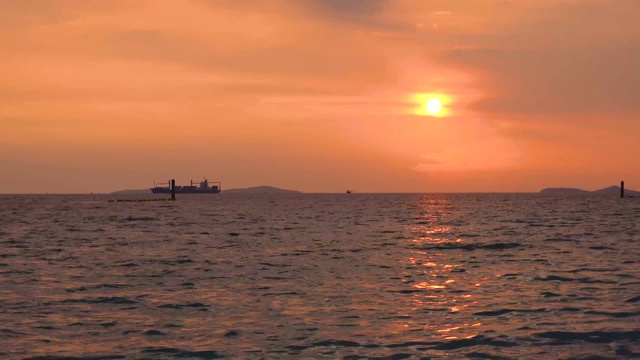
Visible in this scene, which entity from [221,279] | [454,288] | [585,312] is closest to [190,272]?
[221,279]

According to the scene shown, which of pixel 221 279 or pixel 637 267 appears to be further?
pixel 637 267

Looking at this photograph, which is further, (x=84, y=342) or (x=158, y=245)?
(x=158, y=245)

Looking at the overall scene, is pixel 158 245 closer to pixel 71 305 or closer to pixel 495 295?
pixel 71 305

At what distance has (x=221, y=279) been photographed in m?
31.2

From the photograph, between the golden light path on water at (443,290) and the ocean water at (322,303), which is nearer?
the ocean water at (322,303)

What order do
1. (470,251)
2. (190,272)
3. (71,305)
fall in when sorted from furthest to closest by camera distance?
(470,251), (190,272), (71,305)

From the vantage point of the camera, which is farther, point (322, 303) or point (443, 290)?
point (443, 290)

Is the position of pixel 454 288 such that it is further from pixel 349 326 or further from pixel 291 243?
pixel 291 243

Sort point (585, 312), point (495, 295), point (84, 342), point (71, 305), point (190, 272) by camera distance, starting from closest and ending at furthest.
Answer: point (84, 342), point (585, 312), point (71, 305), point (495, 295), point (190, 272)

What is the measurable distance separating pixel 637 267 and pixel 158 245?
31.2 m

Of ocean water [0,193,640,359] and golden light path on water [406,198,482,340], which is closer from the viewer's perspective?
ocean water [0,193,640,359]

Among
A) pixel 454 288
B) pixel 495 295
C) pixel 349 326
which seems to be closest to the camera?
pixel 349 326

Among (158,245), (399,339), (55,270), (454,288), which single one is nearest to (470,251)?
(454,288)

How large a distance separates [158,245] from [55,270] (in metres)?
16.2
